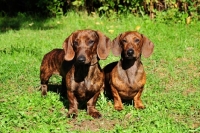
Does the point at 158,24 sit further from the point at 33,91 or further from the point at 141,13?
the point at 33,91

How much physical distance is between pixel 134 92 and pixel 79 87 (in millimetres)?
774

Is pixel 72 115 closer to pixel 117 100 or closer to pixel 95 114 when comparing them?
pixel 95 114

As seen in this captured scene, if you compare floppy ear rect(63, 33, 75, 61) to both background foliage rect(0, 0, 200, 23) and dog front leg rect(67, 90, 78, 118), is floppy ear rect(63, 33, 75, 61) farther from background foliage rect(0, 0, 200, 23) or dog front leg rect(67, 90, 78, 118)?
background foliage rect(0, 0, 200, 23)

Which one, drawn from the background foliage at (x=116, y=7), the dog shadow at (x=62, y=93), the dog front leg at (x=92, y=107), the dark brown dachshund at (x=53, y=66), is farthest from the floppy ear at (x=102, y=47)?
the background foliage at (x=116, y=7)

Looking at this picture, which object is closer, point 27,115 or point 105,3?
point 27,115

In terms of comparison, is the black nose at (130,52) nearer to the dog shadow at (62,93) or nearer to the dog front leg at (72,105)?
the dog front leg at (72,105)

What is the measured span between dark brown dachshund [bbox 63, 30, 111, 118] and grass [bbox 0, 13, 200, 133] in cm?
24

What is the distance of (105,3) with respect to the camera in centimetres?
1116

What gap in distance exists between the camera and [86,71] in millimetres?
5082

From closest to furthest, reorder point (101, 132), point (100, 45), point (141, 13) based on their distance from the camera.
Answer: point (101, 132), point (100, 45), point (141, 13)

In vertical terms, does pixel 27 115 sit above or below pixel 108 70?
below

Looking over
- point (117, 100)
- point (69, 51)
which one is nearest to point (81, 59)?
point (69, 51)

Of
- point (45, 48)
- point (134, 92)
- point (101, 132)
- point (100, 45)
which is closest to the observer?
point (101, 132)

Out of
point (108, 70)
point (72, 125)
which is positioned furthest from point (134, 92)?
point (72, 125)
